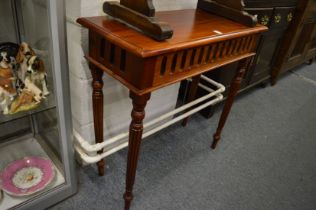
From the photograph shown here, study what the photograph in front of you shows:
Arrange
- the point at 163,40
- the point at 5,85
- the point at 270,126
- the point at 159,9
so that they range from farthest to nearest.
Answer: the point at 270,126 < the point at 159,9 < the point at 5,85 < the point at 163,40

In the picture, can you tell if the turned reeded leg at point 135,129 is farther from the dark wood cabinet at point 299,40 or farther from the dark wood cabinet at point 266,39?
the dark wood cabinet at point 299,40

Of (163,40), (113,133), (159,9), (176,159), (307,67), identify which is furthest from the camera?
(307,67)

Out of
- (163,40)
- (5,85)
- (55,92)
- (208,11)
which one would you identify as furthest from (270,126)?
(5,85)

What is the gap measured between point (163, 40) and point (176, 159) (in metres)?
0.82

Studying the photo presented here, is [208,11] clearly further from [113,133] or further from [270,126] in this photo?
[270,126]

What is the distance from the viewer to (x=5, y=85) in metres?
0.80

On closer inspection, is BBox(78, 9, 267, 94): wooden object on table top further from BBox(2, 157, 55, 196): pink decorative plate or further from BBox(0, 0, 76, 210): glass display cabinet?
BBox(2, 157, 55, 196): pink decorative plate

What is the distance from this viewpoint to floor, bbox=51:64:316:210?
3.76 feet

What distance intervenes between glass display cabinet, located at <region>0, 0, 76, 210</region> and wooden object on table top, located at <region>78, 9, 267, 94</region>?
0.12 m

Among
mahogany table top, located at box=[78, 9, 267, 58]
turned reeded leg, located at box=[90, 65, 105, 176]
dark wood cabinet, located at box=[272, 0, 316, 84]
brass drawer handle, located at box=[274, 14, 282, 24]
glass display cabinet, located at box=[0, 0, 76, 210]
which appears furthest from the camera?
dark wood cabinet, located at box=[272, 0, 316, 84]

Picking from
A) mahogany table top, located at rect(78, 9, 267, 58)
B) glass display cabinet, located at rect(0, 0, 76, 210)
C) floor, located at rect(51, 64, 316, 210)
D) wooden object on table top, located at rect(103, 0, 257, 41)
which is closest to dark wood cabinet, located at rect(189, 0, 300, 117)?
floor, located at rect(51, 64, 316, 210)

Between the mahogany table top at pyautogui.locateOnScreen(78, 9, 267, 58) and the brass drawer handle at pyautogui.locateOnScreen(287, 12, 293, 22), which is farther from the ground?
the mahogany table top at pyautogui.locateOnScreen(78, 9, 267, 58)

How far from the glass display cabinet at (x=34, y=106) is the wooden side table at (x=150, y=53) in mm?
117

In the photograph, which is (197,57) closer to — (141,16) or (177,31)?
(177,31)
